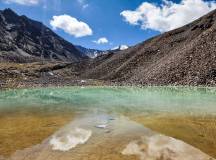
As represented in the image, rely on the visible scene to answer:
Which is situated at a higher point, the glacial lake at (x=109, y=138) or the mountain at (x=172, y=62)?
the mountain at (x=172, y=62)

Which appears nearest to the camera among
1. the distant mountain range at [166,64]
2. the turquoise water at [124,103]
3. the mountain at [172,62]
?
the turquoise water at [124,103]

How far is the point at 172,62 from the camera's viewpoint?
108 metres

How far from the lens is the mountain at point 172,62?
93812 millimetres

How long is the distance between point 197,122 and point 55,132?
402 inches

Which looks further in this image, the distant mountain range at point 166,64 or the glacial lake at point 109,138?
the distant mountain range at point 166,64

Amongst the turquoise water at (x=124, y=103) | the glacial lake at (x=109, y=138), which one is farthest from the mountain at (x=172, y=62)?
the glacial lake at (x=109, y=138)

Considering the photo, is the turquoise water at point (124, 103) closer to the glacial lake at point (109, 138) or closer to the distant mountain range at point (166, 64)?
the glacial lake at point (109, 138)

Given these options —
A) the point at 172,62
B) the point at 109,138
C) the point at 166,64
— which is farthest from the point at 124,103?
the point at 166,64

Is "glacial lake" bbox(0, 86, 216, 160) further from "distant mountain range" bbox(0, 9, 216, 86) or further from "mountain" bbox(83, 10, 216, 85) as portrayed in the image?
"distant mountain range" bbox(0, 9, 216, 86)

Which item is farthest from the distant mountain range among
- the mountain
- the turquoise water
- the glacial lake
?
the glacial lake

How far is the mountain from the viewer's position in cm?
9381

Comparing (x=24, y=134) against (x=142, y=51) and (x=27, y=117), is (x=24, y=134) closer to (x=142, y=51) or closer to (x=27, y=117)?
(x=27, y=117)

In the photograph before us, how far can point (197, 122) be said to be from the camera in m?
25.2

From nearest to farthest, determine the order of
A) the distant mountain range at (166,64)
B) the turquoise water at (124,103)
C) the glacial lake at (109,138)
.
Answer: the glacial lake at (109,138) → the turquoise water at (124,103) → the distant mountain range at (166,64)
